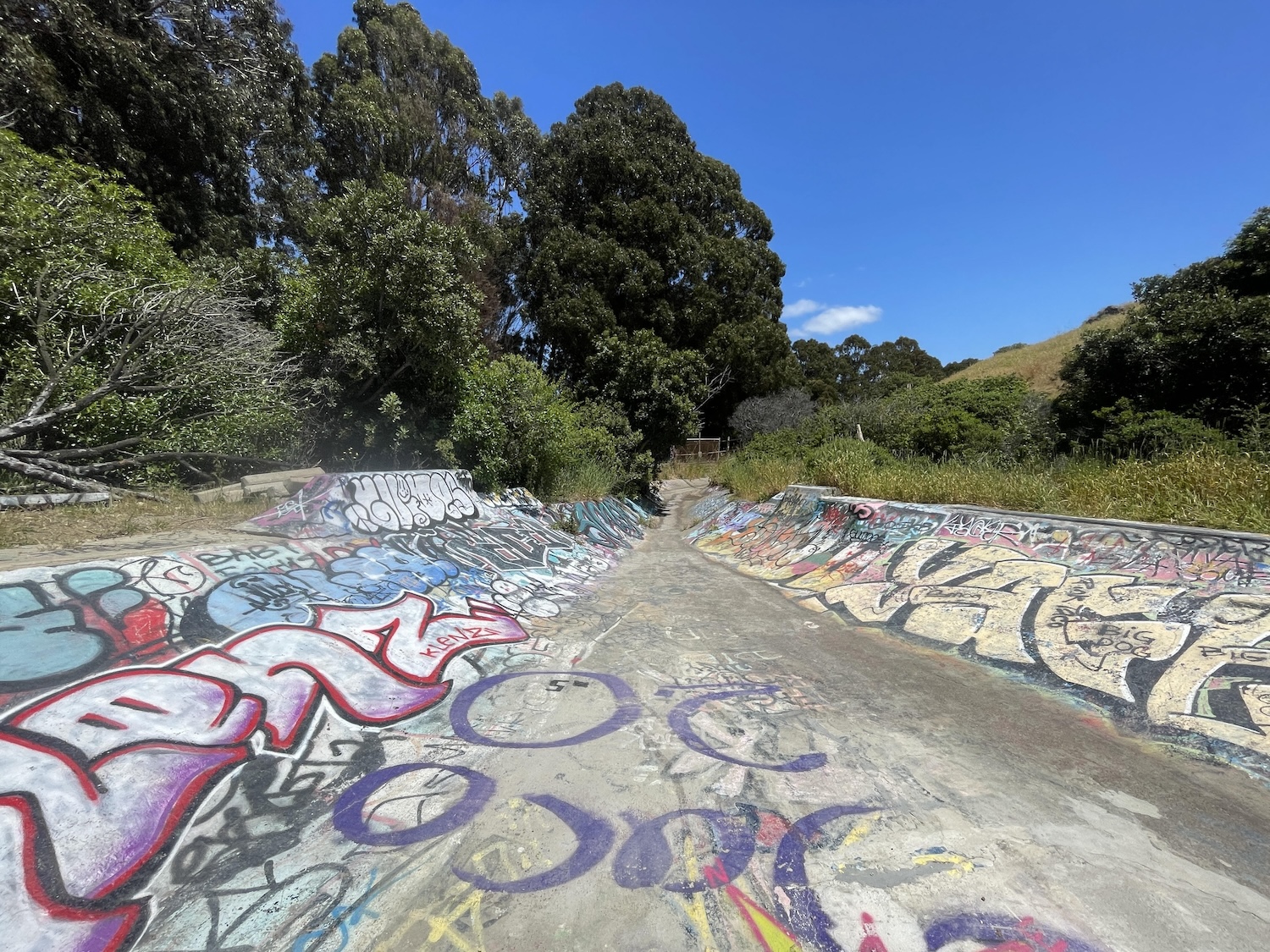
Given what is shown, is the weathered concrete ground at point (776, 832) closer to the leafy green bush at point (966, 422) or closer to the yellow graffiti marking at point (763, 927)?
the yellow graffiti marking at point (763, 927)

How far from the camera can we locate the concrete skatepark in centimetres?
201

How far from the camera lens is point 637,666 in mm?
4555

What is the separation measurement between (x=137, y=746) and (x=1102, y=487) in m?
9.03

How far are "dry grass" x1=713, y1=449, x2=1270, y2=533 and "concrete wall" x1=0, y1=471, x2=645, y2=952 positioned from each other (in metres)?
6.43

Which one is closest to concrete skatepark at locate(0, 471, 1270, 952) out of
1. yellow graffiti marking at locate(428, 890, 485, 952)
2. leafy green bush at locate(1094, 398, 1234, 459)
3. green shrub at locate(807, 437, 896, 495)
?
yellow graffiti marking at locate(428, 890, 485, 952)

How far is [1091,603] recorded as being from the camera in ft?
15.5

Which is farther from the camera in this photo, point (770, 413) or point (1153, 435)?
point (770, 413)

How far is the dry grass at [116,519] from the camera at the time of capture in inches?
186

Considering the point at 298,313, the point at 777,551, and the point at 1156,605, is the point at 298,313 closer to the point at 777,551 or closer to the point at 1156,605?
the point at 777,551

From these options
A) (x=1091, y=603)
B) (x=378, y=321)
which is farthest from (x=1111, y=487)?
(x=378, y=321)

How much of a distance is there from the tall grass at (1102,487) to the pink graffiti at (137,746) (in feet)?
23.4

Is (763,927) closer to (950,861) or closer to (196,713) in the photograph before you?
(950,861)

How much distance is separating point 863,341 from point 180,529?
58.5m

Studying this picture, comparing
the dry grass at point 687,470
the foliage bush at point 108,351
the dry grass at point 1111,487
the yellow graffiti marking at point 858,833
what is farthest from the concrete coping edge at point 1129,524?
the dry grass at point 687,470
